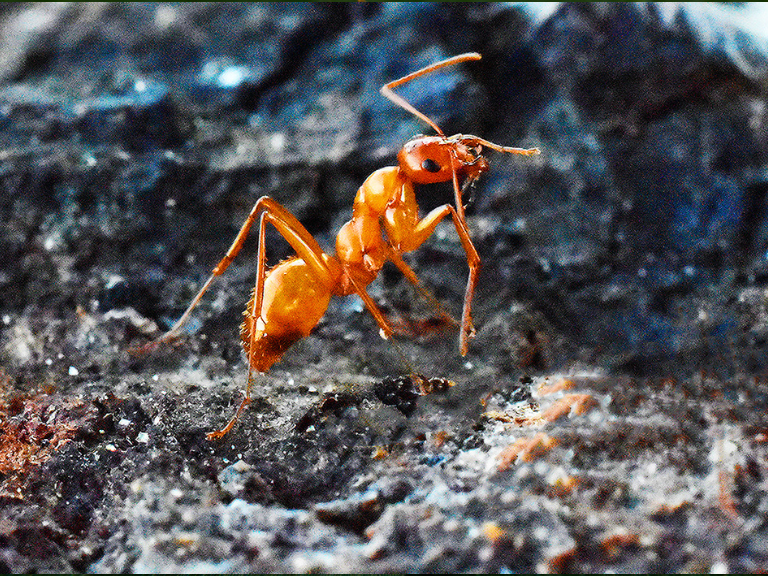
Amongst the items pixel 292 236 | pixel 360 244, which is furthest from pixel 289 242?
pixel 360 244

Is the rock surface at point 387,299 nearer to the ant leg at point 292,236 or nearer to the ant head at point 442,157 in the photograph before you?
the ant leg at point 292,236

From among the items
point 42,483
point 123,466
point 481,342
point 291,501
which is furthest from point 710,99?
point 42,483

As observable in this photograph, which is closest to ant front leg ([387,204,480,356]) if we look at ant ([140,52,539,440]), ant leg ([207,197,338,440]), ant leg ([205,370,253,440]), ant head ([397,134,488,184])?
ant ([140,52,539,440])

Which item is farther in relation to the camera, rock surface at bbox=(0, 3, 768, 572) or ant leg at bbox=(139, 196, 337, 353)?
ant leg at bbox=(139, 196, 337, 353)

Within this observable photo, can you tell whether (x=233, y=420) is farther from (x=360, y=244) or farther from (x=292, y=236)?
(x=360, y=244)

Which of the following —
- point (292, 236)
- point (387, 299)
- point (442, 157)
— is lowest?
point (387, 299)

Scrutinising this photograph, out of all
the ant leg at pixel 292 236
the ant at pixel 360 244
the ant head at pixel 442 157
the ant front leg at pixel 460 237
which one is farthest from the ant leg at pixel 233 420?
the ant head at pixel 442 157

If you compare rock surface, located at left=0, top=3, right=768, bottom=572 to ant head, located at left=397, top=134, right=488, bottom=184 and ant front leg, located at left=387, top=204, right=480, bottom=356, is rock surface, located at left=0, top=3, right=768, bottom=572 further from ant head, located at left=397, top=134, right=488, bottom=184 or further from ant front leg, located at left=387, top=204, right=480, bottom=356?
ant head, located at left=397, top=134, right=488, bottom=184
